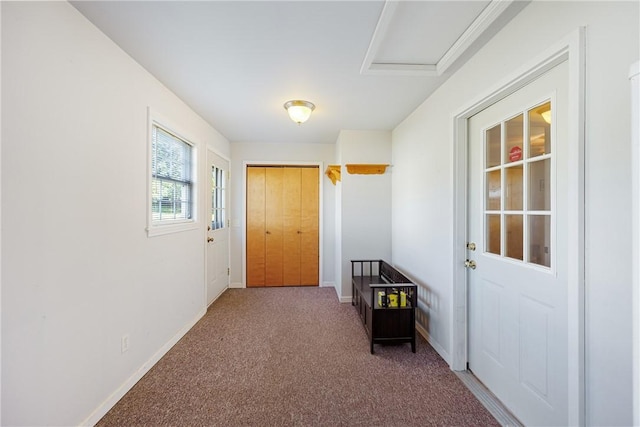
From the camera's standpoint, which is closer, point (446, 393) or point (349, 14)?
point (349, 14)

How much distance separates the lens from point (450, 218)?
7.03ft

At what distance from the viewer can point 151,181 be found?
2.15 m

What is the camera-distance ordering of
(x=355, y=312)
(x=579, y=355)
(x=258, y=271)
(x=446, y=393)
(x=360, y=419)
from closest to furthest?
(x=579, y=355)
(x=360, y=419)
(x=446, y=393)
(x=355, y=312)
(x=258, y=271)

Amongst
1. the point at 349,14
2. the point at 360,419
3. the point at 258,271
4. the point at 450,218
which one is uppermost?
the point at 349,14

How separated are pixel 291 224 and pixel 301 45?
9.65ft

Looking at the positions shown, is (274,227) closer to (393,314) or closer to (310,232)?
(310,232)

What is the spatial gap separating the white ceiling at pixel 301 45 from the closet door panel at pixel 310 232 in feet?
5.62

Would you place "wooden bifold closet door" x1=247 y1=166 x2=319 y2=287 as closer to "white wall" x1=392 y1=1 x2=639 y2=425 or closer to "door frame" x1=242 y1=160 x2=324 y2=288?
"door frame" x1=242 y1=160 x2=324 y2=288

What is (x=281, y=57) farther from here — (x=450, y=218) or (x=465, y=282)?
(x=465, y=282)

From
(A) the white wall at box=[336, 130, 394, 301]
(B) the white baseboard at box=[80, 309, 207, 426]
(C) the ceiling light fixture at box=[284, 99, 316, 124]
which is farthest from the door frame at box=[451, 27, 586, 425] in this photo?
(B) the white baseboard at box=[80, 309, 207, 426]

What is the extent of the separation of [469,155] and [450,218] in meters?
0.52

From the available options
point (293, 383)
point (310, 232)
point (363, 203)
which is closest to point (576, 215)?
point (293, 383)

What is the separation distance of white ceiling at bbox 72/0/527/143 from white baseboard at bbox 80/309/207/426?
2.29m

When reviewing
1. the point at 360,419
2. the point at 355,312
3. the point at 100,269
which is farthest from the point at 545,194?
the point at 100,269
